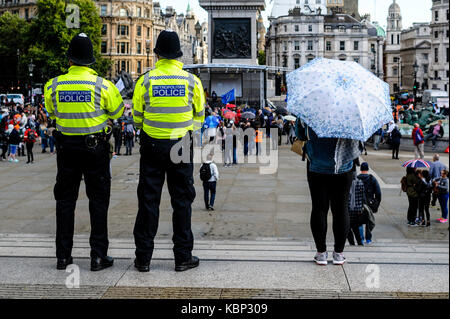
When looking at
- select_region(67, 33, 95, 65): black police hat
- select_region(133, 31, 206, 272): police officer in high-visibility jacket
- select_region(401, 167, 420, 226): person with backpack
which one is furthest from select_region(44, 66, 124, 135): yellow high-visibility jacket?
select_region(401, 167, 420, 226): person with backpack

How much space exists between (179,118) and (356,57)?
116 metres

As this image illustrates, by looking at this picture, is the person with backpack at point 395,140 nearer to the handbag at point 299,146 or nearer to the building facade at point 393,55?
the handbag at point 299,146

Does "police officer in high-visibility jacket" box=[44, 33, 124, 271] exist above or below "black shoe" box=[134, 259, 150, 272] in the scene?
above

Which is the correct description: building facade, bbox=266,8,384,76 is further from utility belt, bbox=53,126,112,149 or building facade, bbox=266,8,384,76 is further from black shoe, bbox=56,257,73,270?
black shoe, bbox=56,257,73,270

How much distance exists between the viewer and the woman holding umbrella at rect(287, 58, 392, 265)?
5.44m

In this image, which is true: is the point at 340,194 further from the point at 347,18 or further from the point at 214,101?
the point at 347,18

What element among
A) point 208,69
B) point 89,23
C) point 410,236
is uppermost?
point 89,23

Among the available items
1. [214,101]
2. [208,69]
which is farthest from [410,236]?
[208,69]

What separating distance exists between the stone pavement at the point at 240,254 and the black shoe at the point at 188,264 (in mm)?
67

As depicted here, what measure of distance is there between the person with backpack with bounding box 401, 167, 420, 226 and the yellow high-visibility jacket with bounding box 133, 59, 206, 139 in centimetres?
711

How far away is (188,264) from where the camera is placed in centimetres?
554

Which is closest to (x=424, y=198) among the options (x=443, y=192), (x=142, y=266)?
(x=443, y=192)

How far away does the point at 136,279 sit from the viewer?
17.0 feet

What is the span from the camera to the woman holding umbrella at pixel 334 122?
Answer: 5.44 metres
